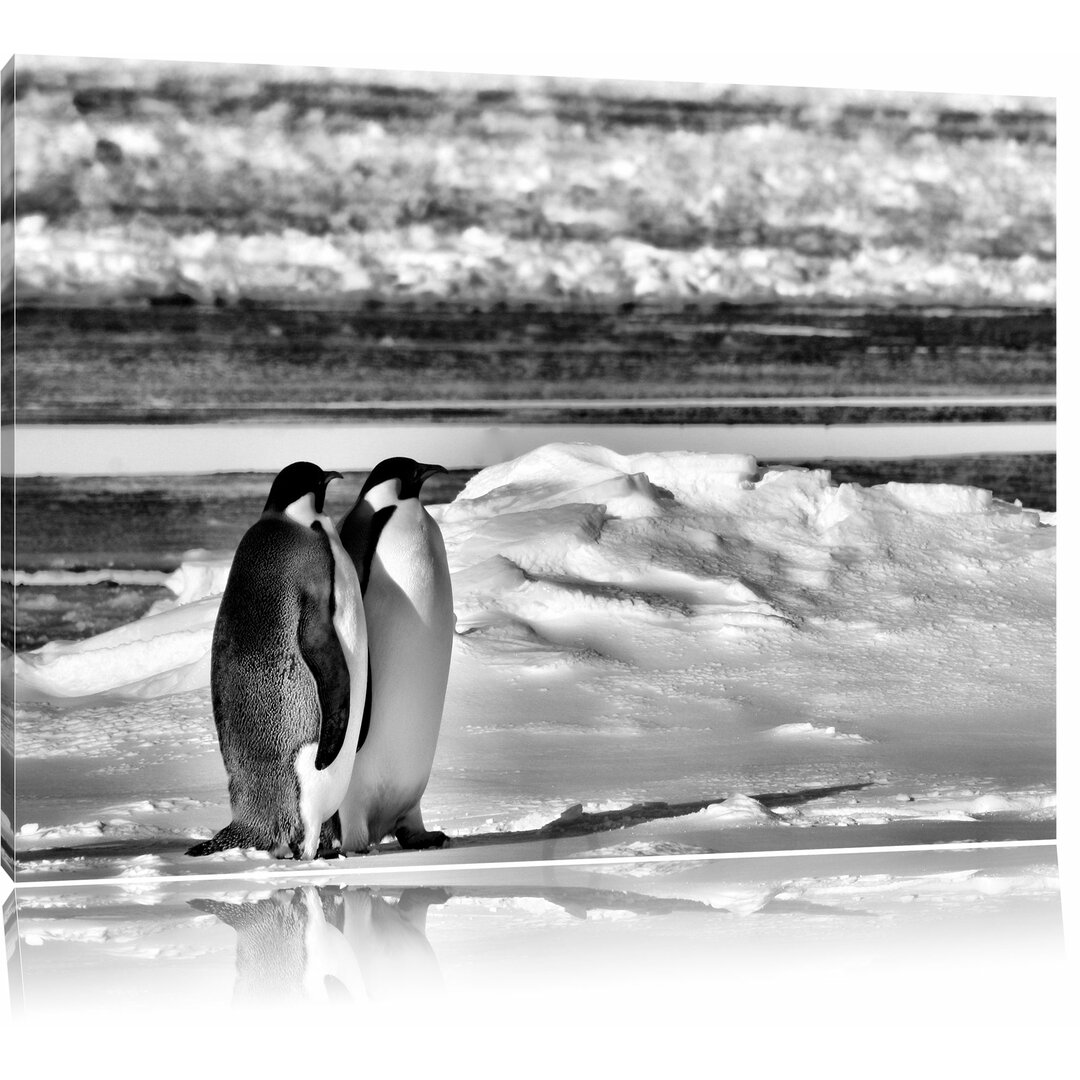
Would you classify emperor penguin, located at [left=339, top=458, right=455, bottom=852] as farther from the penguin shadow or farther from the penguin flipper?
the penguin shadow

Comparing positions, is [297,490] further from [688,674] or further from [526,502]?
[688,674]

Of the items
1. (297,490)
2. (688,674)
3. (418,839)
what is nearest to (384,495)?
(297,490)

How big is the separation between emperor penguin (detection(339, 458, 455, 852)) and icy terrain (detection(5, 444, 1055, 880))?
0.13 meters

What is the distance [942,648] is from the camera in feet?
18.1

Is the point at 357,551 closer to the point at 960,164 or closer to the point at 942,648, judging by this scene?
the point at 942,648

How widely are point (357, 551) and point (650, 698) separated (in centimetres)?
96

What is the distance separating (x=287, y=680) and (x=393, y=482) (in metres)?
0.64

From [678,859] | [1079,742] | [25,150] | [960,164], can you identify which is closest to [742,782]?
[678,859]

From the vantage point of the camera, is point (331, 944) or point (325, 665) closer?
point (331, 944)

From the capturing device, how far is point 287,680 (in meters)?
4.70

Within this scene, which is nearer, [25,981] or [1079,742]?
[25,981]

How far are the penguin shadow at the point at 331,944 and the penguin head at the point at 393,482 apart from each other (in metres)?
1.04

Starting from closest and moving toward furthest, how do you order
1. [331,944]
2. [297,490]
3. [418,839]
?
[331,944] → [297,490] → [418,839]

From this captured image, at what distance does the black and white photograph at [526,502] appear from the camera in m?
4.80
